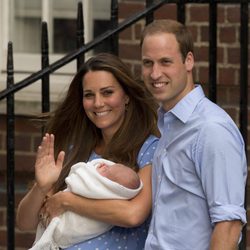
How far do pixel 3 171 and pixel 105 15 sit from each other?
1.10 metres

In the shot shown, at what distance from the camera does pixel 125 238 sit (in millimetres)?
3654

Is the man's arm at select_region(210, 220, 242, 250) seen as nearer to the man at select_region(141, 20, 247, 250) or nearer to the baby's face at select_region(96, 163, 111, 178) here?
the man at select_region(141, 20, 247, 250)

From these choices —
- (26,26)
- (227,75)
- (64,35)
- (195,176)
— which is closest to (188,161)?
(195,176)

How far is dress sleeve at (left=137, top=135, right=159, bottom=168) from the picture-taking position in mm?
3689

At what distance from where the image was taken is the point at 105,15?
19.3 feet

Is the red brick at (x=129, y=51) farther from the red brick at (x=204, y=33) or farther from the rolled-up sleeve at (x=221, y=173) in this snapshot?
the rolled-up sleeve at (x=221, y=173)

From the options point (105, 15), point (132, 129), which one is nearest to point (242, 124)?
point (132, 129)

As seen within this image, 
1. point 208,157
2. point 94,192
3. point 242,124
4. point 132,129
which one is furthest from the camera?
point 242,124

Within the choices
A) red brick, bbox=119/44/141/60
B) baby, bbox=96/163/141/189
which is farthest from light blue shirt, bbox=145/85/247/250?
red brick, bbox=119/44/141/60

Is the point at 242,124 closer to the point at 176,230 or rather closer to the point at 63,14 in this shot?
the point at 176,230

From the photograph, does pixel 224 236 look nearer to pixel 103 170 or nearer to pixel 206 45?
pixel 103 170

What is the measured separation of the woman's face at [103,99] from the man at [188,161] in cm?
31

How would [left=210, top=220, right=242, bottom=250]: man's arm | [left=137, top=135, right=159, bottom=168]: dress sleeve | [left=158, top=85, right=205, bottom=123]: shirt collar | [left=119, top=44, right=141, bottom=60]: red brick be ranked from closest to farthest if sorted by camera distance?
[left=210, top=220, right=242, bottom=250]: man's arm
[left=158, top=85, right=205, bottom=123]: shirt collar
[left=137, top=135, right=159, bottom=168]: dress sleeve
[left=119, top=44, right=141, bottom=60]: red brick

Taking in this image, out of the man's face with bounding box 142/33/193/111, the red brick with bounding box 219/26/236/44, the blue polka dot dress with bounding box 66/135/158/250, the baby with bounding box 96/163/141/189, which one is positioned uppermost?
the red brick with bounding box 219/26/236/44
